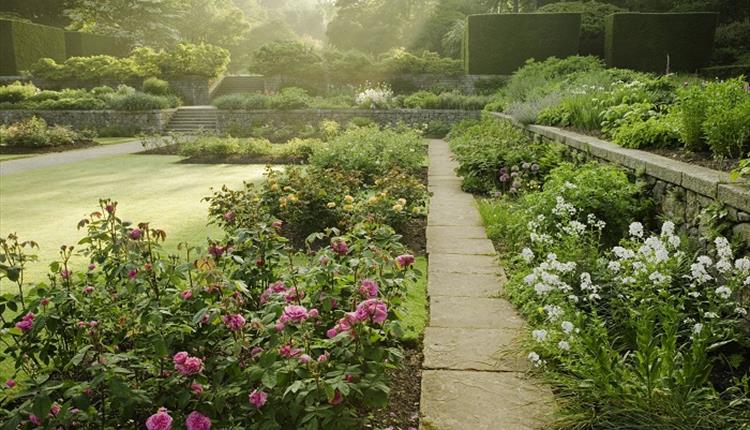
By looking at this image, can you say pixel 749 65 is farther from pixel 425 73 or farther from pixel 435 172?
pixel 435 172

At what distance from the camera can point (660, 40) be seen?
19359mm

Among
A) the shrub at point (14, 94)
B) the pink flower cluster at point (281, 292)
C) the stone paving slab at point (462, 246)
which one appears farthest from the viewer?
the shrub at point (14, 94)

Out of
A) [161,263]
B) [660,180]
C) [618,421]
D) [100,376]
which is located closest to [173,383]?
[100,376]

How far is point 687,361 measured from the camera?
2.23m

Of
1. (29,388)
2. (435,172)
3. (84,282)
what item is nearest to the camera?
(29,388)

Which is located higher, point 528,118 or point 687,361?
point 528,118

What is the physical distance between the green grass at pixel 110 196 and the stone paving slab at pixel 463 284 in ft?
8.42

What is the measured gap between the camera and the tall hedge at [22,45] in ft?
73.0

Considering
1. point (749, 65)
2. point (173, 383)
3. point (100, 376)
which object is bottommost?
point (173, 383)

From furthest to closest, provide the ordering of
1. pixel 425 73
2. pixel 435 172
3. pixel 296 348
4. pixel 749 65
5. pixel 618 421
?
pixel 425 73
pixel 749 65
pixel 435 172
pixel 618 421
pixel 296 348

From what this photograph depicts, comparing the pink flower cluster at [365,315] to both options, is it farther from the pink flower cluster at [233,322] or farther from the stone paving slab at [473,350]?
the stone paving slab at [473,350]

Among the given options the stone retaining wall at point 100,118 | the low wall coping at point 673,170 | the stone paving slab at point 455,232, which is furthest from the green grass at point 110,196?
the stone retaining wall at point 100,118

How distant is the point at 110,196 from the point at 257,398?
6563 millimetres

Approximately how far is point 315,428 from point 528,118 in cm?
758
